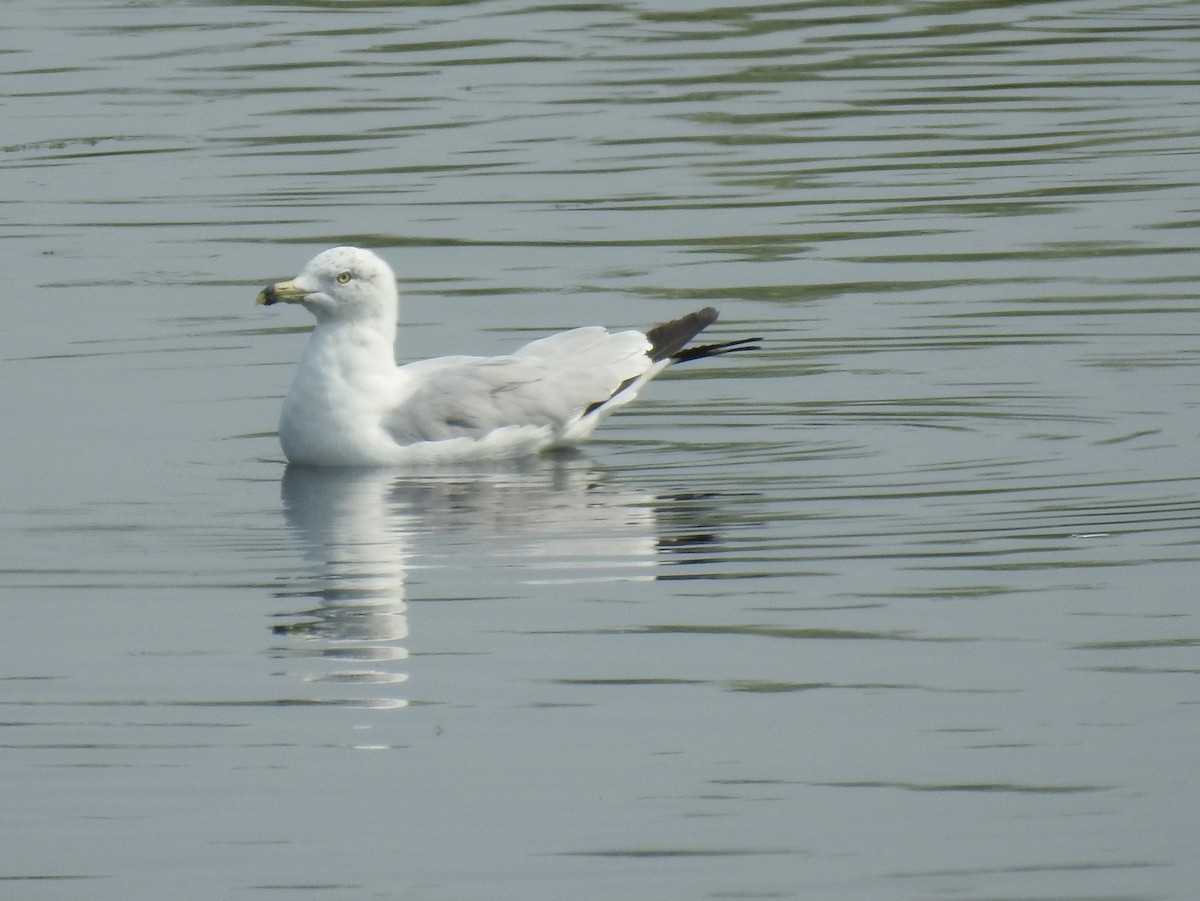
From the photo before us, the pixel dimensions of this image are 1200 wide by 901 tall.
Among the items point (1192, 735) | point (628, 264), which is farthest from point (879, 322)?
point (1192, 735)

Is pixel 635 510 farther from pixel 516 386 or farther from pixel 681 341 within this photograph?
pixel 681 341

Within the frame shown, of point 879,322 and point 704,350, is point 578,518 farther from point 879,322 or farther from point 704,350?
point 879,322

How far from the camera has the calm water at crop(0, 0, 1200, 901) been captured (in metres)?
6.09

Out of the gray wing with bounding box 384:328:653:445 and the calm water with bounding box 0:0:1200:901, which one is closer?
the calm water with bounding box 0:0:1200:901

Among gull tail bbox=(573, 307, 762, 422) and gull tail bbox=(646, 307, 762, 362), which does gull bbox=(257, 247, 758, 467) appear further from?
gull tail bbox=(646, 307, 762, 362)

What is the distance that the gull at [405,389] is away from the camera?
10.6 metres

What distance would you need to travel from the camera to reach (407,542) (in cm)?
909

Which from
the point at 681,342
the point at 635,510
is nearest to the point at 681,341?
the point at 681,342

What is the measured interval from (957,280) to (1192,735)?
7346mm

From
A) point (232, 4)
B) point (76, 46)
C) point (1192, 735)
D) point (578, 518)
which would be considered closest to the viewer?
point (1192, 735)

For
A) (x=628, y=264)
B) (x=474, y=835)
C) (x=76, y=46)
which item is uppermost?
(x=76, y=46)

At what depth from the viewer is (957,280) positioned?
13680 mm

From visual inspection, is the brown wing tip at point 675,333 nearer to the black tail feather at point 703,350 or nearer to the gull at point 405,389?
the black tail feather at point 703,350

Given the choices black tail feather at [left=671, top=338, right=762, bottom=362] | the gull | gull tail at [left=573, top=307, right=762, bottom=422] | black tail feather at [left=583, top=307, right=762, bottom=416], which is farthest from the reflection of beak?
black tail feather at [left=671, top=338, right=762, bottom=362]
